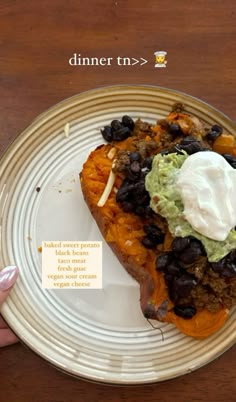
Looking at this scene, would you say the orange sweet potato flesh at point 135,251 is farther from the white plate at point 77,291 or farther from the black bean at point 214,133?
the black bean at point 214,133

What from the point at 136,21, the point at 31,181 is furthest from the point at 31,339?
the point at 136,21

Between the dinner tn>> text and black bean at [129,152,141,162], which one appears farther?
the dinner tn>> text

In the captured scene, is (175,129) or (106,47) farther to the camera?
(106,47)

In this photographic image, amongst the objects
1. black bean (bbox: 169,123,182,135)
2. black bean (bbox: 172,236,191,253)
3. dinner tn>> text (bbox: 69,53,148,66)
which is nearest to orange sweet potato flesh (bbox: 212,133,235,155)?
black bean (bbox: 169,123,182,135)

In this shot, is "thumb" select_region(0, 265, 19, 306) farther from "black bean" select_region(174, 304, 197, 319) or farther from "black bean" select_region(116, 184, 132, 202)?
"black bean" select_region(174, 304, 197, 319)

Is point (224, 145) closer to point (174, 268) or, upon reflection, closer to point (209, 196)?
point (209, 196)

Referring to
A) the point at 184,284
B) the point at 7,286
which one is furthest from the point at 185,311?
the point at 7,286

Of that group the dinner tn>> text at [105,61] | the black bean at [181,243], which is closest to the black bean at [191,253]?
the black bean at [181,243]
